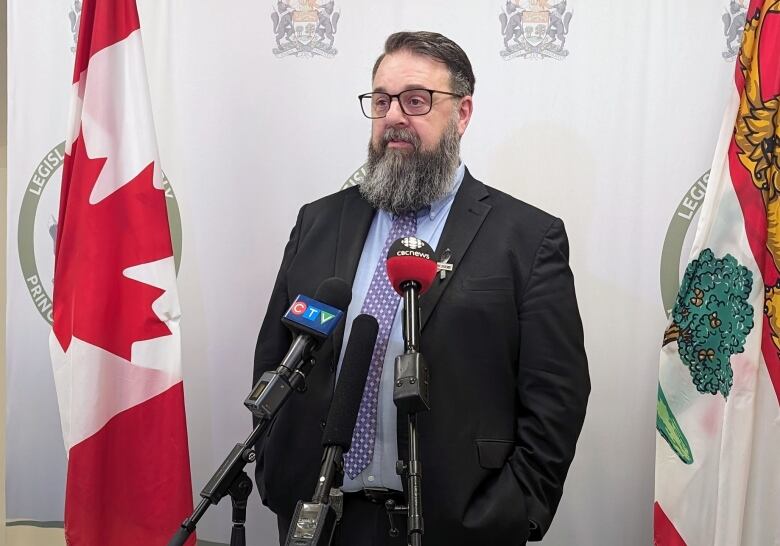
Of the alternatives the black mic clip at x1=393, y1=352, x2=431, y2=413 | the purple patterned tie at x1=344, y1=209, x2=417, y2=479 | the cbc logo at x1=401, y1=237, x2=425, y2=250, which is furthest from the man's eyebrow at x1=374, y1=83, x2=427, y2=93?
the black mic clip at x1=393, y1=352, x2=431, y2=413

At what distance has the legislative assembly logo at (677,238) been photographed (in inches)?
114

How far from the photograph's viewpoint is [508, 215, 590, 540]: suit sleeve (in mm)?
2123

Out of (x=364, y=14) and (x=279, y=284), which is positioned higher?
(x=364, y=14)

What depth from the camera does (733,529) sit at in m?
2.40

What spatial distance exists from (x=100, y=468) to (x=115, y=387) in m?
0.27

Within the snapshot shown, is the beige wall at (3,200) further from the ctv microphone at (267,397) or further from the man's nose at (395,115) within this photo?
the ctv microphone at (267,397)

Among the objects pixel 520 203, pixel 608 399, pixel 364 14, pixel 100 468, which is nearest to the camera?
pixel 520 203

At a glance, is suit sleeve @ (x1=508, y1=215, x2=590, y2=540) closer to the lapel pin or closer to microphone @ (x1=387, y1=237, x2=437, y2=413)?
the lapel pin

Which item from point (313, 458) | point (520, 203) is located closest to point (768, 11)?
point (520, 203)

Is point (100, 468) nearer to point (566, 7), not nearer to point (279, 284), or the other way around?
point (279, 284)

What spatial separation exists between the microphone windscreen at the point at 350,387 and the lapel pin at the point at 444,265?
1.71ft

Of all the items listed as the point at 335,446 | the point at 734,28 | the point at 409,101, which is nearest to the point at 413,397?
the point at 335,446

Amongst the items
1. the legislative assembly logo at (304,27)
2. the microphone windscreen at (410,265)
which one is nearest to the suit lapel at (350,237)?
the microphone windscreen at (410,265)

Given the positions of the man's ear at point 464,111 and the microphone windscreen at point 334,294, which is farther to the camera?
the man's ear at point 464,111
